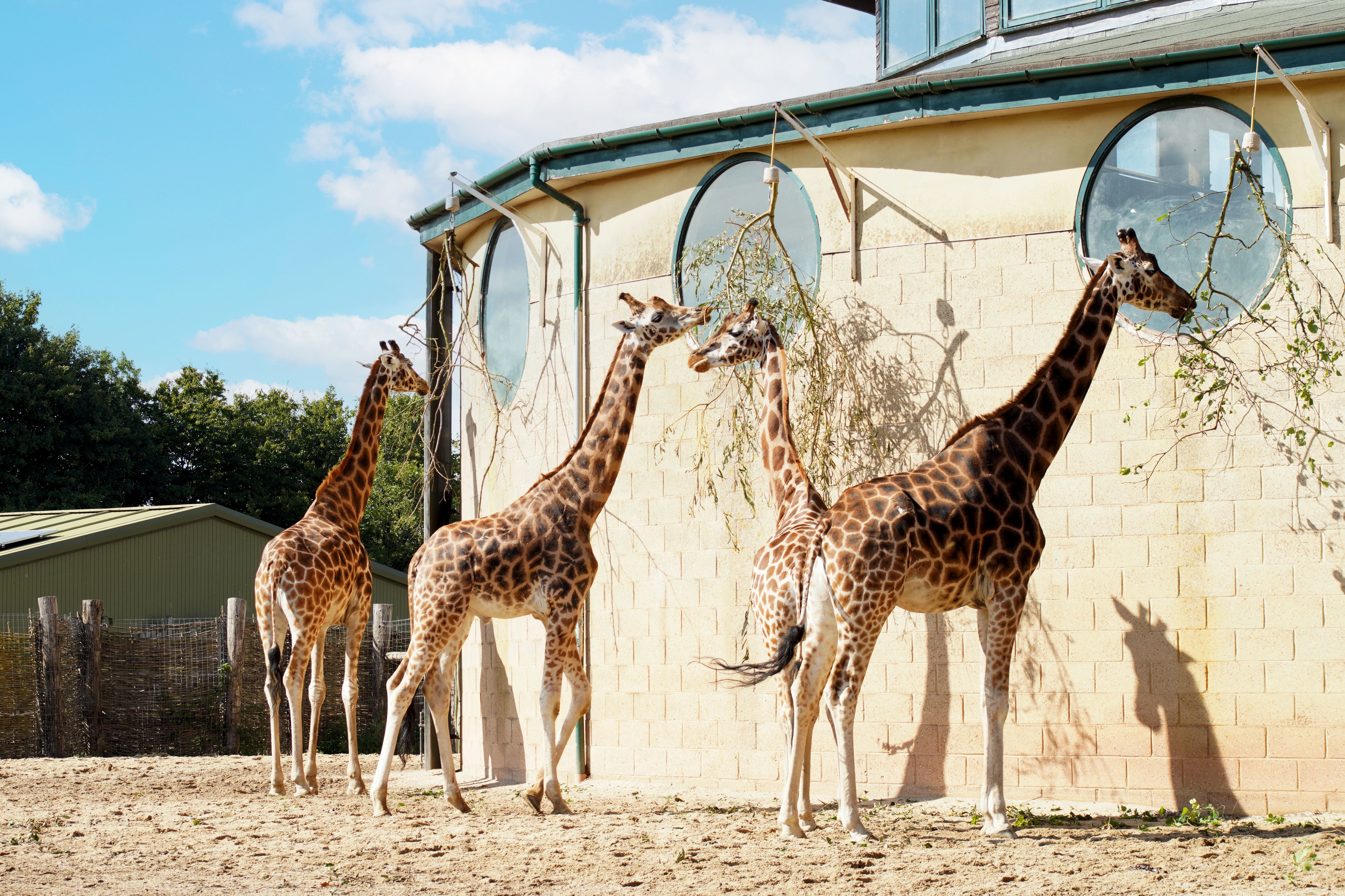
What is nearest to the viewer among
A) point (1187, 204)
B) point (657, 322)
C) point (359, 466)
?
point (1187, 204)

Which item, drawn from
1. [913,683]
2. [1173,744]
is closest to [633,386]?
[913,683]

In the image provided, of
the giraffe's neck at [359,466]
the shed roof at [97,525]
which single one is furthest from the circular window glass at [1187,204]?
the shed roof at [97,525]

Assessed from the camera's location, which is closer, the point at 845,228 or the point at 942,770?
the point at 942,770

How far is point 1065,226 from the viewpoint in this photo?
27.4 feet

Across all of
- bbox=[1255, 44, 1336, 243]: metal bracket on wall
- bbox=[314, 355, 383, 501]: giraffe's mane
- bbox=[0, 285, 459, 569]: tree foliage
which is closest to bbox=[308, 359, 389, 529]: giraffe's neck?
bbox=[314, 355, 383, 501]: giraffe's mane

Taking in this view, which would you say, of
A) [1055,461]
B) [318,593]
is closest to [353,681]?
[318,593]

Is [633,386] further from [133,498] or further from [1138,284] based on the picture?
[133,498]

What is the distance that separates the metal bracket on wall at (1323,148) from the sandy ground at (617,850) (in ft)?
12.0

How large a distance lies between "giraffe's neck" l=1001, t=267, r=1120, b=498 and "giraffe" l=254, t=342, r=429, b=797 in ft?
15.5

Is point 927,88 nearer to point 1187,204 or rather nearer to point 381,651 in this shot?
point 1187,204

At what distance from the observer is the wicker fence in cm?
1348

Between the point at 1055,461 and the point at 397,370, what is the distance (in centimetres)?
519

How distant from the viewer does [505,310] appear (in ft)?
35.7

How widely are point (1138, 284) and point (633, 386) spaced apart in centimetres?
323
